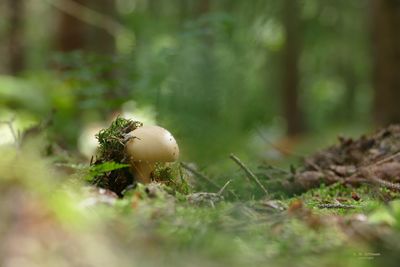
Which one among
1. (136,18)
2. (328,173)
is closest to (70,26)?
(136,18)

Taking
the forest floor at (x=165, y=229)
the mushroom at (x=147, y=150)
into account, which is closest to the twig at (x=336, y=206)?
the forest floor at (x=165, y=229)

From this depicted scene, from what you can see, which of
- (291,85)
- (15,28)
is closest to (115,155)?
(15,28)

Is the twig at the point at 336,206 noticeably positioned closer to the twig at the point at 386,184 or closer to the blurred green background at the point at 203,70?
the twig at the point at 386,184

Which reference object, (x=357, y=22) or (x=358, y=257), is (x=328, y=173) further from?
(x=357, y=22)

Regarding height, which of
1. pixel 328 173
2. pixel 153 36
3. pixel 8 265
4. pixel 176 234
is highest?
pixel 153 36

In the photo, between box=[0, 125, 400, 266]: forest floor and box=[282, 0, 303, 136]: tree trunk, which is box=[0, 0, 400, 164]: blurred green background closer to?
box=[282, 0, 303, 136]: tree trunk

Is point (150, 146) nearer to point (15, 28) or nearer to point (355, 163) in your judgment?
point (355, 163)
